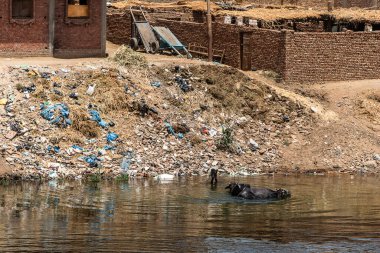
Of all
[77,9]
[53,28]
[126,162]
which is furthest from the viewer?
[77,9]

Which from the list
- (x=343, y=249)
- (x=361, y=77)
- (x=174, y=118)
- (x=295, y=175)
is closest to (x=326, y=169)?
(x=295, y=175)

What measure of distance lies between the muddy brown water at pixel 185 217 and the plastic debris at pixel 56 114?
2912 mm

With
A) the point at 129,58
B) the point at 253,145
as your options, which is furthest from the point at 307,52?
the point at 253,145

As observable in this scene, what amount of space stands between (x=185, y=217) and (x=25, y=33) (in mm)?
13145

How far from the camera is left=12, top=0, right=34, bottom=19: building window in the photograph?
120 feet

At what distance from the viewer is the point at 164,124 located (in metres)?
33.1

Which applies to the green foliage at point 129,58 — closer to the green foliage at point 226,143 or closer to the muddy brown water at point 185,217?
the green foliage at point 226,143

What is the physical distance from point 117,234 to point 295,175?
385 inches

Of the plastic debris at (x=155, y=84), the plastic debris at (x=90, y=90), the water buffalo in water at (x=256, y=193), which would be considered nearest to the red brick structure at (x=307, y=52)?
the plastic debris at (x=155, y=84)

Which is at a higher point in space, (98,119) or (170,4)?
(170,4)

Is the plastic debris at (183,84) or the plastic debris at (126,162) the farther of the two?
the plastic debris at (183,84)

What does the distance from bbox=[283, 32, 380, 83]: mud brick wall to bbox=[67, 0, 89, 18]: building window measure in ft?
20.1

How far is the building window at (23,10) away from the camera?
3672 cm

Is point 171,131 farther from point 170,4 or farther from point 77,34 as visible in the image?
point 170,4
